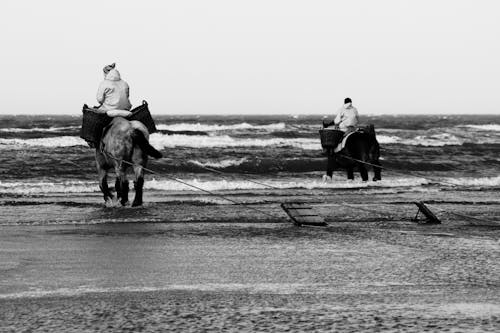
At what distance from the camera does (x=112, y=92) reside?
14.2 m

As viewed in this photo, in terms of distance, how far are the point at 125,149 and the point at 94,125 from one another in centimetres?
68

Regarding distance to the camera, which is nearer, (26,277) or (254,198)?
(26,277)

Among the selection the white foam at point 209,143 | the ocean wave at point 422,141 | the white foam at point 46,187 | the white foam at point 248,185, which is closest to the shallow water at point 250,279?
the white foam at point 46,187

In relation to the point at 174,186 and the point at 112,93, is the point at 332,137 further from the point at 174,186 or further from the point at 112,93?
the point at 112,93

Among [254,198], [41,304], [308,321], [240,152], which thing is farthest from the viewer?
[240,152]

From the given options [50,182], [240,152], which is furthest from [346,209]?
[240,152]

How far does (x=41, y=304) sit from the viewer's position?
6.33 metres

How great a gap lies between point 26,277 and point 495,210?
889 cm

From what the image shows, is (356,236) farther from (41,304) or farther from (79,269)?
(41,304)

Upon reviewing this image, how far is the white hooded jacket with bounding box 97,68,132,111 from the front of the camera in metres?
14.2

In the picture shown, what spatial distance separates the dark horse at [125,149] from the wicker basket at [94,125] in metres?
0.10

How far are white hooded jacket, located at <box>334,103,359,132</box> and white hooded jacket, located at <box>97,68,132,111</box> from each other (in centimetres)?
855

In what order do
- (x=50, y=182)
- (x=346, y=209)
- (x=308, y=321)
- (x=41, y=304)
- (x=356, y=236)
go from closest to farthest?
(x=308, y=321), (x=41, y=304), (x=356, y=236), (x=346, y=209), (x=50, y=182)

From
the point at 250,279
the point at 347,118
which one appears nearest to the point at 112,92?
the point at 250,279
